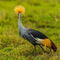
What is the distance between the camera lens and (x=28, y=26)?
676cm

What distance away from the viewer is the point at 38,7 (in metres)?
9.28

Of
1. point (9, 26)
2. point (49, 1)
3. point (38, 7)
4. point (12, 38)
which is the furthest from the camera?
point (49, 1)

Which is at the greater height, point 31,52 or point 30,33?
point 30,33

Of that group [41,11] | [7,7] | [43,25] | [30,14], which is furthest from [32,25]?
[7,7]

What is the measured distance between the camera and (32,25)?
Answer: 283 inches

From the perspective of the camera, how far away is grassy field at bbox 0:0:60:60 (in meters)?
4.58

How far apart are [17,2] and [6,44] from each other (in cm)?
443

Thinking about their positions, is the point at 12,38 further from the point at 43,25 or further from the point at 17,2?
the point at 17,2

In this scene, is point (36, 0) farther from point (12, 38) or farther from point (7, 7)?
point (12, 38)

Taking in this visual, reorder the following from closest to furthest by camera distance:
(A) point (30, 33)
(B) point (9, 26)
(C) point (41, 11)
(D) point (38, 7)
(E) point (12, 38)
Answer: (A) point (30, 33) < (E) point (12, 38) < (B) point (9, 26) < (C) point (41, 11) < (D) point (38, 7)

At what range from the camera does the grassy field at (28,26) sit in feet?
15.0

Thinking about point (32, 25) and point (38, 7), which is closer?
point (32, 25)

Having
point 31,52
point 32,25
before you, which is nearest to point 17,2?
point 32,25

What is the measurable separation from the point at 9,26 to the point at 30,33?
2055mm
